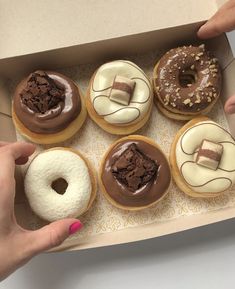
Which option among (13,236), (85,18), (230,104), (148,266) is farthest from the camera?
(148,266)

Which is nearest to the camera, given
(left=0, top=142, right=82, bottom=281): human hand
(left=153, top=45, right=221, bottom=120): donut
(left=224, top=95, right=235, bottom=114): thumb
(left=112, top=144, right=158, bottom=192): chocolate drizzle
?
(left=0, top=142, right=82, bottom=281): human hand

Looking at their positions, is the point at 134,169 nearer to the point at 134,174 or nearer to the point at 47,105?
the point at 134,174

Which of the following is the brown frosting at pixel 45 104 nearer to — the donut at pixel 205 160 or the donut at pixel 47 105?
the donut at pixel 47 105

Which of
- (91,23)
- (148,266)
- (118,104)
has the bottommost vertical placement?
(148,266)

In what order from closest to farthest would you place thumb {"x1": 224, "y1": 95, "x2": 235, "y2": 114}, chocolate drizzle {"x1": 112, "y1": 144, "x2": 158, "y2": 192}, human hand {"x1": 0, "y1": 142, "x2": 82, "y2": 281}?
human hand {"x1": 0, "y1": 142, "x2": 82, "y2": 281} → thumb {"x1": 224, "y1": 95, "x2": 235, "y2": 114} → chocolate drizzle {"x1": 112, "y1": 144, "x2": 158, "y2": 192}

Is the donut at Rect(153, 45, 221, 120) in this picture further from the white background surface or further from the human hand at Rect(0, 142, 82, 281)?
the human hand at Rect(0, 142, 82, 281)

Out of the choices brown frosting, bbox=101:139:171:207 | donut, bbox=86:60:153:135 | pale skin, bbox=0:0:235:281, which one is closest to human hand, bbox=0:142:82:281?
pale skin, bbox=0:0:235:281

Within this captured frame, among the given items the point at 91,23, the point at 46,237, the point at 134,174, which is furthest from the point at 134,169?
the point at 91,23
